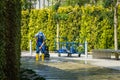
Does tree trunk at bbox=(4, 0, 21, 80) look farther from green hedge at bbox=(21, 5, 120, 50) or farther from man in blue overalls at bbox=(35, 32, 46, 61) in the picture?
green hedge at bbox=(21, 5, 120, 50)

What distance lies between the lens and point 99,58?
22516 mm

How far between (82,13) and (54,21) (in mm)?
2307

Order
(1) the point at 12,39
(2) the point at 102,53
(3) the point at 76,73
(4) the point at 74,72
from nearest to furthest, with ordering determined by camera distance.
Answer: (1) the point at 12,39 < (3) the point at 76,73 < (4) the point at 74,72 < (2) the point at 102,53

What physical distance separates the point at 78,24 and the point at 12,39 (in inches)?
852

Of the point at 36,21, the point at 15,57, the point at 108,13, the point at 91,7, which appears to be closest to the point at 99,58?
the point at 108,13

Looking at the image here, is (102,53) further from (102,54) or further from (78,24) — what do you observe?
(78,24)

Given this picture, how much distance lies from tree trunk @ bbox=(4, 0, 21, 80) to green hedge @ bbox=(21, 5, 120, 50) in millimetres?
19387

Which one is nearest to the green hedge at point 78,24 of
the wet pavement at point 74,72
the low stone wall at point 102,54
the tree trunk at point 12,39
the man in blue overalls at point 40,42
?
the low stone wall at point 102,54

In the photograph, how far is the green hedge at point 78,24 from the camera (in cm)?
2891

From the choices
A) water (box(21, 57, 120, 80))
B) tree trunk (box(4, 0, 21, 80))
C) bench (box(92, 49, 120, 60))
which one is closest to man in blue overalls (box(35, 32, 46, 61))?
bench (box(92, 49, 120, 60))

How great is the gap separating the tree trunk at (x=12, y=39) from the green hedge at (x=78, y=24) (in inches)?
763

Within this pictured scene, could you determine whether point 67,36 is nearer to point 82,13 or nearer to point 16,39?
point 82,13

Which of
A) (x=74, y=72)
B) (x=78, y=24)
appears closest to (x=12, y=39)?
(x=74, y=72)

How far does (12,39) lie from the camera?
8.25 m
